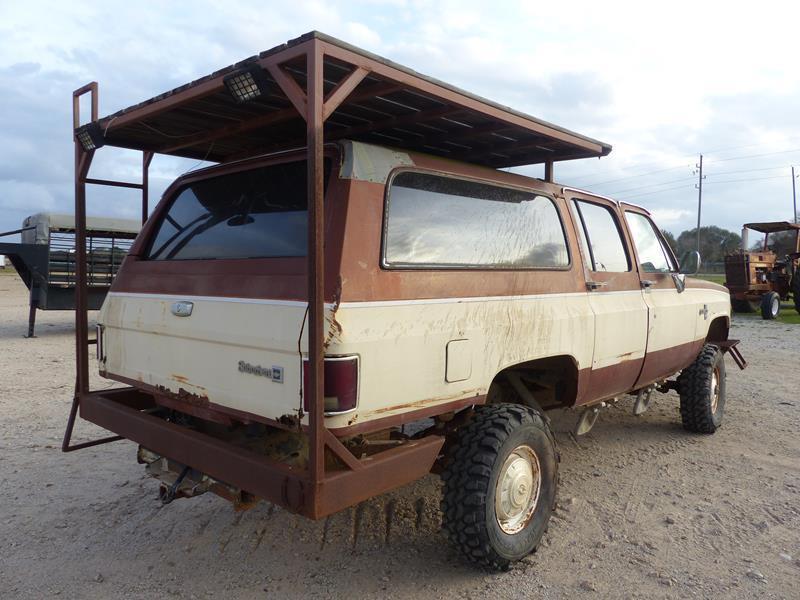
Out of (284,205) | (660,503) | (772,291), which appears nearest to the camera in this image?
(284,205)

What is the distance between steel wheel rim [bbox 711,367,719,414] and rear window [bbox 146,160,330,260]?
4443 mm

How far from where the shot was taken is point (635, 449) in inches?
207

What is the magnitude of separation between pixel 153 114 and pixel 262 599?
8.30 feet

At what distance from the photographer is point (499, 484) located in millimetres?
3145

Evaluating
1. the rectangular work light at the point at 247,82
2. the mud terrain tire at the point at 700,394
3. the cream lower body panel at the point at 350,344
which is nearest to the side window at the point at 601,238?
the cream lower body panel at the point at 350,344

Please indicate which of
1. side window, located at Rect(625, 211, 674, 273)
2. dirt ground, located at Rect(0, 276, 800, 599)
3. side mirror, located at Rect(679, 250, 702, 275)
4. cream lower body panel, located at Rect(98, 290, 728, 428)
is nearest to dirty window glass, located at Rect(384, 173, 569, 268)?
cream lower body panel, located at Rect(98, 290, 728, 428)

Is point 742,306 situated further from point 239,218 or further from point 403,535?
Answer: point 239,218

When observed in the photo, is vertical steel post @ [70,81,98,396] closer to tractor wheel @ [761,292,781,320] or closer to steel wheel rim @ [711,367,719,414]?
steel wheel rim @ [711,367,719,414]

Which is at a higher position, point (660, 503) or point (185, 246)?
point (185, 246)

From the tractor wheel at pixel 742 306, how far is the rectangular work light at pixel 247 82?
17210mm

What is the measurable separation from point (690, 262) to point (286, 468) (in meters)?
4.03

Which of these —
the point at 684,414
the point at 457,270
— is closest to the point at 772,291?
Answer: the point at 684,414

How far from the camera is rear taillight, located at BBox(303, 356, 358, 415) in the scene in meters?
2.47

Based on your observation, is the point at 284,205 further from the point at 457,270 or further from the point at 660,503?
the point at 660,503
